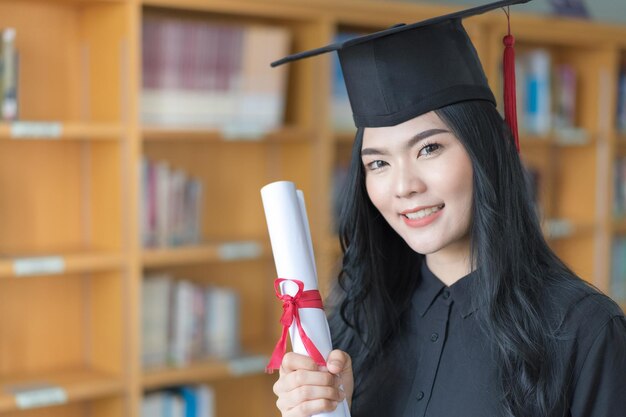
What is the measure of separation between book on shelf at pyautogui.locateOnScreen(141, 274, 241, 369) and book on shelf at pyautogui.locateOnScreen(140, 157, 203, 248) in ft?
0.54

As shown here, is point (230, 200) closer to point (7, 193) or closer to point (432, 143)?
point (7, 193)

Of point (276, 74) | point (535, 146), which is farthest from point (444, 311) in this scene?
point (535, 146)

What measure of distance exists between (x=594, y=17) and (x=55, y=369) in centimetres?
336

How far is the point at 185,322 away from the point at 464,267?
1880mm

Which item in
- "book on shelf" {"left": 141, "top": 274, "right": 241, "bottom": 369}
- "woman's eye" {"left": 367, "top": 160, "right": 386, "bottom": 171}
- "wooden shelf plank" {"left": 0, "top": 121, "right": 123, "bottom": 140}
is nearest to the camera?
"woman's eye" {"left": 367, "top": 160, "right": 386, "bottom": 171}

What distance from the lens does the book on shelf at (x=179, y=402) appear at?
128 inches

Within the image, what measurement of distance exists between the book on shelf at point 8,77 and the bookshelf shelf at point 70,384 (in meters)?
0.90

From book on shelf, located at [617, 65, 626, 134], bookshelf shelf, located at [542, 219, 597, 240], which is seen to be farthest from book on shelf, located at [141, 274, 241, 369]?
book on shelf, located at [617, 65, 626, 134]

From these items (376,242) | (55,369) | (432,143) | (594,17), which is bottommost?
(55,369)

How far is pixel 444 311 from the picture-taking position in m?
1.61

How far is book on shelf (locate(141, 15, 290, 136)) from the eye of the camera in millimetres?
3166

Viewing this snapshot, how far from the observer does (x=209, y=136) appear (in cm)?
321

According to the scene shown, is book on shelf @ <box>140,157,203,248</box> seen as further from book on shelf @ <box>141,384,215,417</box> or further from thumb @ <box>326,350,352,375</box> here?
thumb @ <box>326,350,352,375</box>

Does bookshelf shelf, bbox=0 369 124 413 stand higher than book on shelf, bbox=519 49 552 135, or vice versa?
book on shelf, bbox=519 49 552 135
